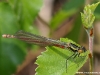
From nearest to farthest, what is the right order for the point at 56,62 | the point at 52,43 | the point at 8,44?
the point at 56,62 → the point at 52,43 → the point at 8,44

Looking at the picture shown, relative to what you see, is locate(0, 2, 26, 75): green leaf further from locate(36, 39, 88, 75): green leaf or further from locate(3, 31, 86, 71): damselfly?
locate(36, 39, 88, 75): green leaf

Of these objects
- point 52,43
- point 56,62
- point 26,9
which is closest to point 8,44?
point 26,9

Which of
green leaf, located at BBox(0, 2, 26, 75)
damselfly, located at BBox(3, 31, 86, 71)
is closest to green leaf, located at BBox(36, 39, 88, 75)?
damselfly, located at BBox(3, 31, 86, 71)

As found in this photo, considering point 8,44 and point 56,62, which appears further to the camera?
point 8,44

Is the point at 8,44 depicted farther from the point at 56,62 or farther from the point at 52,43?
the point at 56,62

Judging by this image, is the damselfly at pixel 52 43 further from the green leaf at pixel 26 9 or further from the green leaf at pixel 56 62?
the green leaf at pixel 26 9

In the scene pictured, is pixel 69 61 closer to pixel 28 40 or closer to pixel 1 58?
pixel 28 40

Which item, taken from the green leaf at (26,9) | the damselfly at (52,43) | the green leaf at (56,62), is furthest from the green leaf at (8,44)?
the green leaf at (56,62)

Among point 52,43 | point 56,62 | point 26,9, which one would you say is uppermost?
point 26,9

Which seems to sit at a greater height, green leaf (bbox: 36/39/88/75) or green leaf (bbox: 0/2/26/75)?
green leaf (bbox: 0/2/26/75)
